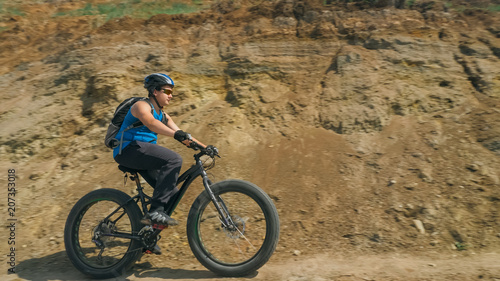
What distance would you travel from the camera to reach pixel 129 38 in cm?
867

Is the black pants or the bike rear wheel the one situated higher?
the black pants

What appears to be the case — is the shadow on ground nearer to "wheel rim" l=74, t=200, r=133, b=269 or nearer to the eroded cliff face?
"wheel rim" l=74, t=200, r=133, b=269

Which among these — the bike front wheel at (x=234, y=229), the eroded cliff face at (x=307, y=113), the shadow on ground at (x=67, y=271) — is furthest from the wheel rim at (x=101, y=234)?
the bike front wheel at (x=234, y=229)

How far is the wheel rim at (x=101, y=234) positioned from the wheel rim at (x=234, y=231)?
0.88m

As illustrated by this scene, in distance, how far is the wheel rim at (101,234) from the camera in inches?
168

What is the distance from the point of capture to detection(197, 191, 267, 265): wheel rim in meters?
3.94

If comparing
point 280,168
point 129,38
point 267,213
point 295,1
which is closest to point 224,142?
point 280,168

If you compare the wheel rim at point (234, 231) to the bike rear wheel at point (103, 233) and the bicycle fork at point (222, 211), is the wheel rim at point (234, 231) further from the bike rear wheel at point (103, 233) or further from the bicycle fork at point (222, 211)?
the bike rear wheel at point (103, 233)

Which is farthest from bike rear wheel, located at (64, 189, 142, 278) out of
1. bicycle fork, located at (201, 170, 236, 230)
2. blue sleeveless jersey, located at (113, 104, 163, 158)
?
bicycle fork, located at (201, 170, 236, 230)

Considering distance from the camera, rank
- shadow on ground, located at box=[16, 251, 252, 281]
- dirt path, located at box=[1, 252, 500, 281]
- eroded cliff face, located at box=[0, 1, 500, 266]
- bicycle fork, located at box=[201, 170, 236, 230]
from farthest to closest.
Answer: eroded cliff face, located at box=[0, 1, 500, 266] < shadow on ground, located at box=[16, 251, 252, 281] < bicycle fork, located at box=[201, 170, 236, 230] < dirt path, located at box=[1, 252, 500, 281]

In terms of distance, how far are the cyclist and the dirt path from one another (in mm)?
647

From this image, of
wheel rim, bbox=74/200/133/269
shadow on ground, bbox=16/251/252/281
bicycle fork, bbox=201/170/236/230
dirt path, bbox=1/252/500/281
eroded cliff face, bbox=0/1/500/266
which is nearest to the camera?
dirt path, bbox=1/252/500/281

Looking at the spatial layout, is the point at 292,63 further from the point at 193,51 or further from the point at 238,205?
the point at 238,205

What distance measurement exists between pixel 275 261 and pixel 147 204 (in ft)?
5.16
